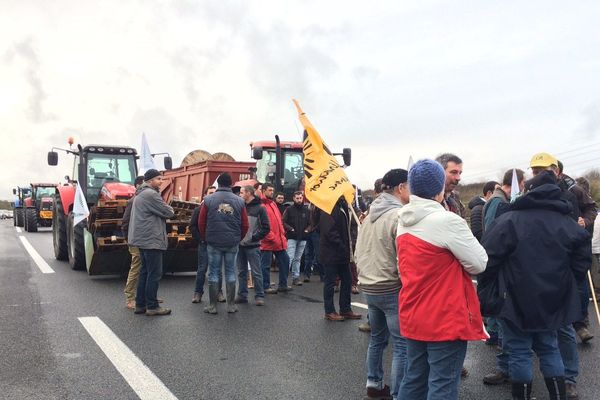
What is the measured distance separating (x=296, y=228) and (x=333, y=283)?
11.7ft

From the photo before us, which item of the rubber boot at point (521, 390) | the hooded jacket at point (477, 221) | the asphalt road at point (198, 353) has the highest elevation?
the hooded jacket at point (477, 221)

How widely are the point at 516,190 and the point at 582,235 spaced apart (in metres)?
1.99

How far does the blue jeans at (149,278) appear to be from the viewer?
310 inches

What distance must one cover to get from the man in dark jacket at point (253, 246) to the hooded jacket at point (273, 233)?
59 centimetres

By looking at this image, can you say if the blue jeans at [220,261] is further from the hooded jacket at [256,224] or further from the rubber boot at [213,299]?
the hooded jacket at [256,224]

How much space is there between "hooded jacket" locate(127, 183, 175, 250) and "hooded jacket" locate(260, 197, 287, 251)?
230cm

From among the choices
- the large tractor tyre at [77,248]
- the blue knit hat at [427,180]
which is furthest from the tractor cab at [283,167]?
the blue knit hat at [427,180]

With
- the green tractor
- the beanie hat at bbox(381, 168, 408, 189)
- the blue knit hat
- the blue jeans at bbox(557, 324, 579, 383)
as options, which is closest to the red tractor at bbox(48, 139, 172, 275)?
the beanie hat at bbox(381, 168, 408, 189)

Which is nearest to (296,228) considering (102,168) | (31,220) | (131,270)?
(131,270)

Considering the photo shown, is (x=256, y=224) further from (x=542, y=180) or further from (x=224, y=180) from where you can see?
(x=542, y=180)

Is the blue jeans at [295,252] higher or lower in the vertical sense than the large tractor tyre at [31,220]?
higher

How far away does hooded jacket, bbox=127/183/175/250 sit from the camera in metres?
7.80

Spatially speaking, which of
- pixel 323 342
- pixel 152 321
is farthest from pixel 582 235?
pixel 152 321

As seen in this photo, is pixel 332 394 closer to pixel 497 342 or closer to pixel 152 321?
pixel 497 342
